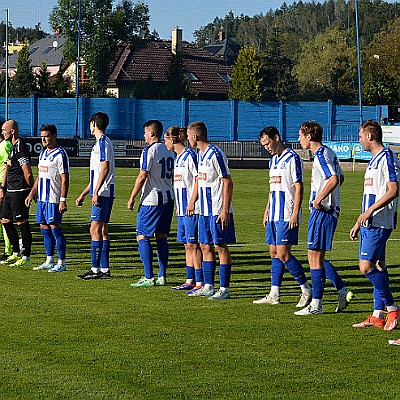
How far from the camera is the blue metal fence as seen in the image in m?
61.9

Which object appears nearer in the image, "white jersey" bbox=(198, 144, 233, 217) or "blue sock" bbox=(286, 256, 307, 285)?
"blue sock" bbox=(286, 256, 307, 285)

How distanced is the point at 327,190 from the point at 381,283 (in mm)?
1161

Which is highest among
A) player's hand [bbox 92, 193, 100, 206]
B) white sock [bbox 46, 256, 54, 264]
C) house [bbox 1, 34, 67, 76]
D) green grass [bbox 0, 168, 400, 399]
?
house [bbox 1, 34, 67, 76]

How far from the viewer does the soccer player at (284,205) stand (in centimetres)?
1026

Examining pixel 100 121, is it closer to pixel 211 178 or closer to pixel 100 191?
pixel 100 191

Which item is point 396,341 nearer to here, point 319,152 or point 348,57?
point 319,152

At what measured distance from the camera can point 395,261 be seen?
47.2 feet

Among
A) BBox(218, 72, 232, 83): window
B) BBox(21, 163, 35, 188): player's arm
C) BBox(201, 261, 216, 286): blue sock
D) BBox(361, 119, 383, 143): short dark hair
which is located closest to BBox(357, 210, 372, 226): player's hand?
BBox(361, 119, 383, 143): short dark hair

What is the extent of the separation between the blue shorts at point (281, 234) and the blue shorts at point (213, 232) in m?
0.57

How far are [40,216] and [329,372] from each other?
663cm

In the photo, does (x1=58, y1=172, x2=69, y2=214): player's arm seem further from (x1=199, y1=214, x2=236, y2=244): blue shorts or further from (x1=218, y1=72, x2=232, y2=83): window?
(x1=218, y1=72, x2=232, y2=83): window

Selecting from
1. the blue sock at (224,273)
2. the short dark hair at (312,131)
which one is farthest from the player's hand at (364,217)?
the blue sock at (224,273)

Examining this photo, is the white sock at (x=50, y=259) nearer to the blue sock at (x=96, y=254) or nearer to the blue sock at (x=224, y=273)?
the blue sock at (x=96, y=254)

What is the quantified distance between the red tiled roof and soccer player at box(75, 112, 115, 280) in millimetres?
71211
